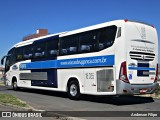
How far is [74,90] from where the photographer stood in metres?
15.7

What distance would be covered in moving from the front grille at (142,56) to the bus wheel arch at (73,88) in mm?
3470

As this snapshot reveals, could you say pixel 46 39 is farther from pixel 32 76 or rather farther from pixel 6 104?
pixel 6 104

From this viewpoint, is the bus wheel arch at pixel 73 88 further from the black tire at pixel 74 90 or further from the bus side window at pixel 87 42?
the bus side window at pixel 87 42

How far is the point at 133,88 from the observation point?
13.0 metres

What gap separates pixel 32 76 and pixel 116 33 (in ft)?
27.5

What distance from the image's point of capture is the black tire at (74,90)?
15.4m

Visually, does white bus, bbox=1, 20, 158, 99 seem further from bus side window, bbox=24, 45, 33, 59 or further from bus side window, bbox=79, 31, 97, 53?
bus side window, bbox=24, 45, 33, 59

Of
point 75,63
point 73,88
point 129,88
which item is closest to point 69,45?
point 75,63

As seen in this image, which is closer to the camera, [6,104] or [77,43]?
[6,104]

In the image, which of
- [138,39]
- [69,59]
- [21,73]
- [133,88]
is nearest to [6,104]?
[69,59]

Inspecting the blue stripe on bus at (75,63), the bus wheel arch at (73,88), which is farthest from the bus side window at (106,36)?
the bus wheel arch at (73,88)

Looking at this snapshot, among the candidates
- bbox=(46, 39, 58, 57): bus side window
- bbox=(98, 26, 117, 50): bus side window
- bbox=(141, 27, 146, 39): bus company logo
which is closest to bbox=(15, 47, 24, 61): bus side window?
bbox=(46, 39, 58, 57): bus side window

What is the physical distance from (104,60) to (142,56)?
1.69 metres

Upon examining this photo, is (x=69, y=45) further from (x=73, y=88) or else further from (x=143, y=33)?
(x=143, y=33)
